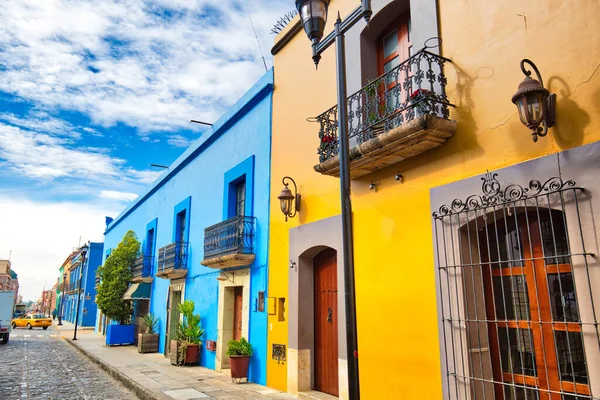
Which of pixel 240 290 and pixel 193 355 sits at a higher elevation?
pixel 240 290

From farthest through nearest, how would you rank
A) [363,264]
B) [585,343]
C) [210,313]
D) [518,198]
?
[210,313] → [363,264] → [518,198] → [585,343]

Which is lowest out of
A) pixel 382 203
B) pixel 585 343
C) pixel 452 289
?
pixel 585 343

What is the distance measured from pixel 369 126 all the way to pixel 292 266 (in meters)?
3.03

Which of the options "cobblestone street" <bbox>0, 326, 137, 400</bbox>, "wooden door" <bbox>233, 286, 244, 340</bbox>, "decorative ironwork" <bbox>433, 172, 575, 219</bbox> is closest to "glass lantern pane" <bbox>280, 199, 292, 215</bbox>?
"wooden door" <bbox>233, 286, 244, 340</bbox>

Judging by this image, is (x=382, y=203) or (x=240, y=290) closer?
(x=382, y=203)

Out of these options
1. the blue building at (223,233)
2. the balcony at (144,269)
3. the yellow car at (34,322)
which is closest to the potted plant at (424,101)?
the blue building at (223,233)

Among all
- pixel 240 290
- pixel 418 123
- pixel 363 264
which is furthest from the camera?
pixel 240 290

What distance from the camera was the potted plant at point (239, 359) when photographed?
8.44 meters

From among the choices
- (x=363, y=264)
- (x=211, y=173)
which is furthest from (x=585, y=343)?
(x=211, y=173)

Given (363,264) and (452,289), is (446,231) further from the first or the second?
(363,264)

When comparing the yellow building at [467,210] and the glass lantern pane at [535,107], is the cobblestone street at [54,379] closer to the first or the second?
the yellow building at [467,210]

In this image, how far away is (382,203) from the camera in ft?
19.7

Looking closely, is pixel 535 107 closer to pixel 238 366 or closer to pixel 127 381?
pixel 238 366

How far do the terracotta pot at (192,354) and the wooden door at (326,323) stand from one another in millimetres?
4653
